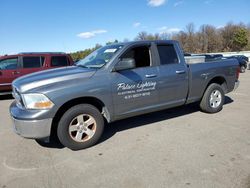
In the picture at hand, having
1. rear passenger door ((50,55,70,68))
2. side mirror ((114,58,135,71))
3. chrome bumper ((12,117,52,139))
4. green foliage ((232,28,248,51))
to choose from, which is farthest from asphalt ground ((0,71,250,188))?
green foliage ((232,28,248,51))

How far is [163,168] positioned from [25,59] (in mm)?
8505

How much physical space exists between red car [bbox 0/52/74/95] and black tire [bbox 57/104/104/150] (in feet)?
22.1

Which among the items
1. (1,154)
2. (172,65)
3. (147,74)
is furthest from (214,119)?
(1,154)

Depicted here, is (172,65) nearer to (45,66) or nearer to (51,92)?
(51,92)

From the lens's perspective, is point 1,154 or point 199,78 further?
point 199,78

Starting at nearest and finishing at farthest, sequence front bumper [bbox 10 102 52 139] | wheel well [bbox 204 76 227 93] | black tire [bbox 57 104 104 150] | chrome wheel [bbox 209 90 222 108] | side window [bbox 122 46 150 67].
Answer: front bumper [bbox 10 102 52 139] → black tire [bbox 57 104 104 150] → side window [bbox 122 46 150 67] → chrome wheel [bbox 209 90 222 108] → wheel well [bbox 204 76 227 93]

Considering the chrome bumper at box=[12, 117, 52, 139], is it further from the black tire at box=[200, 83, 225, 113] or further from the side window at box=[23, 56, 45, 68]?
the side window at box=[23, 56, 45, 68]

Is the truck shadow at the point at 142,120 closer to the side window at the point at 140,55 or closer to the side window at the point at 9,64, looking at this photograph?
the side window at the point at 140,55

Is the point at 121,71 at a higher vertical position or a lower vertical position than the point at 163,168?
higher

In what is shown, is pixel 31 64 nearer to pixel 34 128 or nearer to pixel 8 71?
pixel 8 71

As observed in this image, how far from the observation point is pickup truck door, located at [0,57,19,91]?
9.99 m

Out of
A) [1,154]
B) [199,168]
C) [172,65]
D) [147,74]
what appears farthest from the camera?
[172,65]

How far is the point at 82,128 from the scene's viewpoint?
4.40 m

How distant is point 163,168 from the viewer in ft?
11.8
